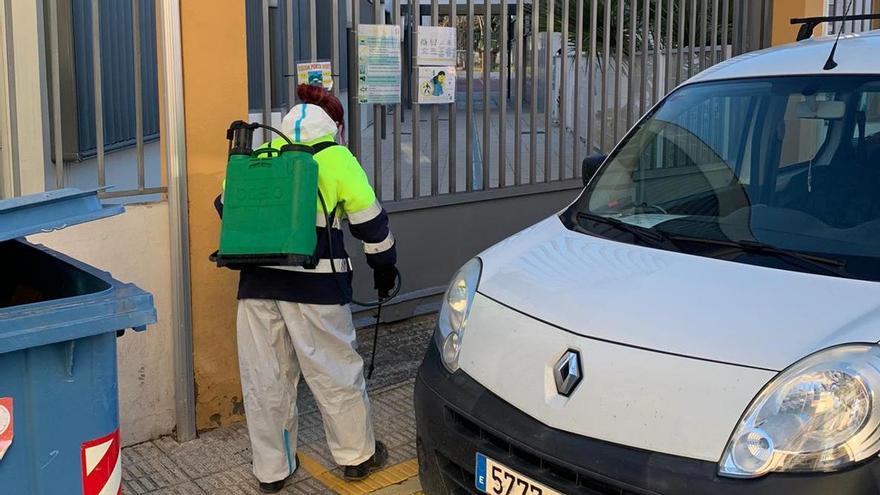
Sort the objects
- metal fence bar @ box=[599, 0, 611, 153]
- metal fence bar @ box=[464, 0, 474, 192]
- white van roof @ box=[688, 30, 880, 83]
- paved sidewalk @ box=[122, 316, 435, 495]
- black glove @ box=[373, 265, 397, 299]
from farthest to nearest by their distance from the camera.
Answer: metal fence bar @ box=[599, 0, 611, 153]
metal fence bar @ box=[464, 0, 474, 192]
paved sidewalk @ box=[122, 316, 435, 495]
black glove @ box=[373, 265, 397, 299]
white van roof @ box=[688, 30, 880, 83]

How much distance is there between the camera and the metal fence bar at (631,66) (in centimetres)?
765

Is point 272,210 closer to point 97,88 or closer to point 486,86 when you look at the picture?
point 97,88

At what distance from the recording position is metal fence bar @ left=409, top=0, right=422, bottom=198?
6125mm

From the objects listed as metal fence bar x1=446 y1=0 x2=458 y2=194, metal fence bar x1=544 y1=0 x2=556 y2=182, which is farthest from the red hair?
metal fence bar x1=544 y1=0 x2=556 y2=182

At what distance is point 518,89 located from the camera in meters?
6.89

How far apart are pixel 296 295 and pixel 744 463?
2046 millimetres

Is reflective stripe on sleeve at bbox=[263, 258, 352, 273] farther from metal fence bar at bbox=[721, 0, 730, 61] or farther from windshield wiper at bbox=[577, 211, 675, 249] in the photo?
metal fence bar at bbox=[721, 0, 730, 61]

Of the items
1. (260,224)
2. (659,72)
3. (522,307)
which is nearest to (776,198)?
(522,307)

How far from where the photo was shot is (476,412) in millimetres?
2947

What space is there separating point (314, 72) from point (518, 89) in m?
1.92

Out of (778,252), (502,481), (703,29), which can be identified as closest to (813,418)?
(778,252)

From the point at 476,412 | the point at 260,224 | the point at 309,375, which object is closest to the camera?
the point at 476,412

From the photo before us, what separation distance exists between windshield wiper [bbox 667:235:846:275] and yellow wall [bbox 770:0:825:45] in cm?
634

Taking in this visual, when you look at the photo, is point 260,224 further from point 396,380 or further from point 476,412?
point 396,380
